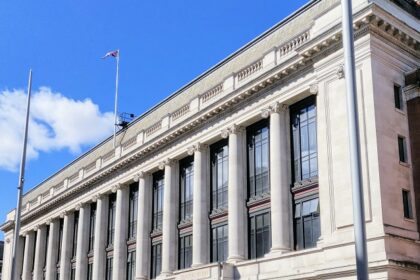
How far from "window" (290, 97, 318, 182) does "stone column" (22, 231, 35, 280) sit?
40178mm

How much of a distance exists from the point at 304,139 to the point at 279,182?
265 centimetres

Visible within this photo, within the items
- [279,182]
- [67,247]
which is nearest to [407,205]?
[279,182]

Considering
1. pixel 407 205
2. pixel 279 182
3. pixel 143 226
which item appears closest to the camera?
pixel 407 205

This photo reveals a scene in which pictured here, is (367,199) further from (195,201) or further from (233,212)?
(195,201)

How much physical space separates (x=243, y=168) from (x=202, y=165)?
396 centimetres

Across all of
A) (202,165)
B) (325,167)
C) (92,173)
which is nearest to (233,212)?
(202,165)

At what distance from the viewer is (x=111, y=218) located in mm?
50312

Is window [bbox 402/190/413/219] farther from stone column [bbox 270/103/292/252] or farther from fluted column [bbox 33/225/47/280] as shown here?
fluted column [bbox 33/225/47/280]

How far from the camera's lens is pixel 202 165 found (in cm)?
3938

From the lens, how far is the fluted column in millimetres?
61438

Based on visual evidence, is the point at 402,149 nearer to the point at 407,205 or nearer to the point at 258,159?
the point at 407,205

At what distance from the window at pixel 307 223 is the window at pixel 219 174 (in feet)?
21.5

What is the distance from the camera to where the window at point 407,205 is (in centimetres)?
2818

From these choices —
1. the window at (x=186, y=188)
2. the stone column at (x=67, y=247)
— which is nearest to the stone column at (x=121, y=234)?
the window at (x=186, y=188)
